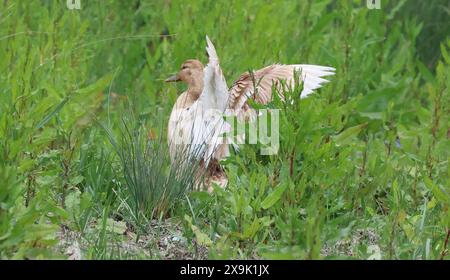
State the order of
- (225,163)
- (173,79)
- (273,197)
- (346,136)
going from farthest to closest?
1. (173,79)
2. (346,136)
3. (225,163)
4. (273,197)

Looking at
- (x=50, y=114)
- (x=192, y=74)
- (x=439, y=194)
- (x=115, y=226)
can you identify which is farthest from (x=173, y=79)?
(x=439, y=194)

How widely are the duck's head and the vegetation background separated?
0.23 m

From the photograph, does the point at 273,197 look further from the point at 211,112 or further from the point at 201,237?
the point at 211,112

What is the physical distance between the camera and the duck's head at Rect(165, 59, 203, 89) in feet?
18.8

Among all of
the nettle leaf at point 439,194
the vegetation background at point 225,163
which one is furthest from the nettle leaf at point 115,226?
the nettle leaf at point 439,194

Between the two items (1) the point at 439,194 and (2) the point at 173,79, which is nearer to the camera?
(1) the point at 439,194

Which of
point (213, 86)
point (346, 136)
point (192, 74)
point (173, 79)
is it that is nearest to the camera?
point (213, 86)

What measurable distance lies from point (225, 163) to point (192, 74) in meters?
1.09

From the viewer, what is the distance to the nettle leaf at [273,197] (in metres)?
4.32

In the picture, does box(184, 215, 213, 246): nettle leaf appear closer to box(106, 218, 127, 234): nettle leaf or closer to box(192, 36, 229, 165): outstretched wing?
box(106, 218, 127, 234): nettle leaf

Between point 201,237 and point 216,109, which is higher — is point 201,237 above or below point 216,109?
below

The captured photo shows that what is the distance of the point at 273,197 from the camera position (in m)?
4.32

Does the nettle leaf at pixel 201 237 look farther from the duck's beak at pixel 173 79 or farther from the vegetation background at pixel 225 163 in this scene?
the duck's beak at pixel 173 79
